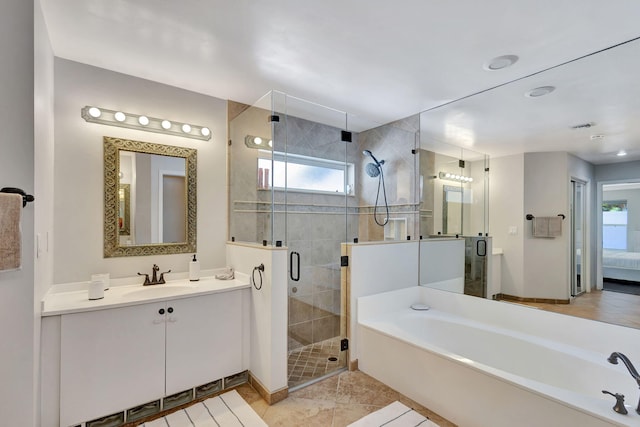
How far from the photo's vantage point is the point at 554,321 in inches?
93.4

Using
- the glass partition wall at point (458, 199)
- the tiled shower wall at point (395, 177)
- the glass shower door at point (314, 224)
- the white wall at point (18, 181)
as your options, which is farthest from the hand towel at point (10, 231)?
the glass partition wall at point (458, 199)

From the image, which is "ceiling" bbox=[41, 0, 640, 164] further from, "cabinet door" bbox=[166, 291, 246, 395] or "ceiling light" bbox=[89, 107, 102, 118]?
"cabinet door" bbox=[166, 291, 246, 395]

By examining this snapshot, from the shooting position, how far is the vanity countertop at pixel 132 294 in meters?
1.93

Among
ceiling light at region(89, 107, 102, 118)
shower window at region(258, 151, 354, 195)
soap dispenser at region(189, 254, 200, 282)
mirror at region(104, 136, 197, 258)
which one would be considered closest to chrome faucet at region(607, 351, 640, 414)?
shower window at region(258, 151, 354, 195)

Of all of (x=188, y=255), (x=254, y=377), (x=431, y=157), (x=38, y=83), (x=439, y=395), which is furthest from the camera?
(x=431, y=157)

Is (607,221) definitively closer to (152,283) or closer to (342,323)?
(342,323)

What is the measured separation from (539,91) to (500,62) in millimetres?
490

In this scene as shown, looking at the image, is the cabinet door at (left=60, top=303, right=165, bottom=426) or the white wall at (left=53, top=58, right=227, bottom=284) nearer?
the cabinet door at (left=60, top=303, right=165, bottom=426)

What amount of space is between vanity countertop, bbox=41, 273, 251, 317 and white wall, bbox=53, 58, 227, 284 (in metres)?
0.15

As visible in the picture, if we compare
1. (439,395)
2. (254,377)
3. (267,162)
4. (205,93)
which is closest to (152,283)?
(254,377)

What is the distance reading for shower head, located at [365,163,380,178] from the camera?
3.42 m

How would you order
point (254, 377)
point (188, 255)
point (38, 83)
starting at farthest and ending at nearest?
1. point (188, 255)
2. point (254, 377)
3. point (38, 83)

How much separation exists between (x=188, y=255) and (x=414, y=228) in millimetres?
2374

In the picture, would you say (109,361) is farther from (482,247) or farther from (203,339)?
(482,247)
